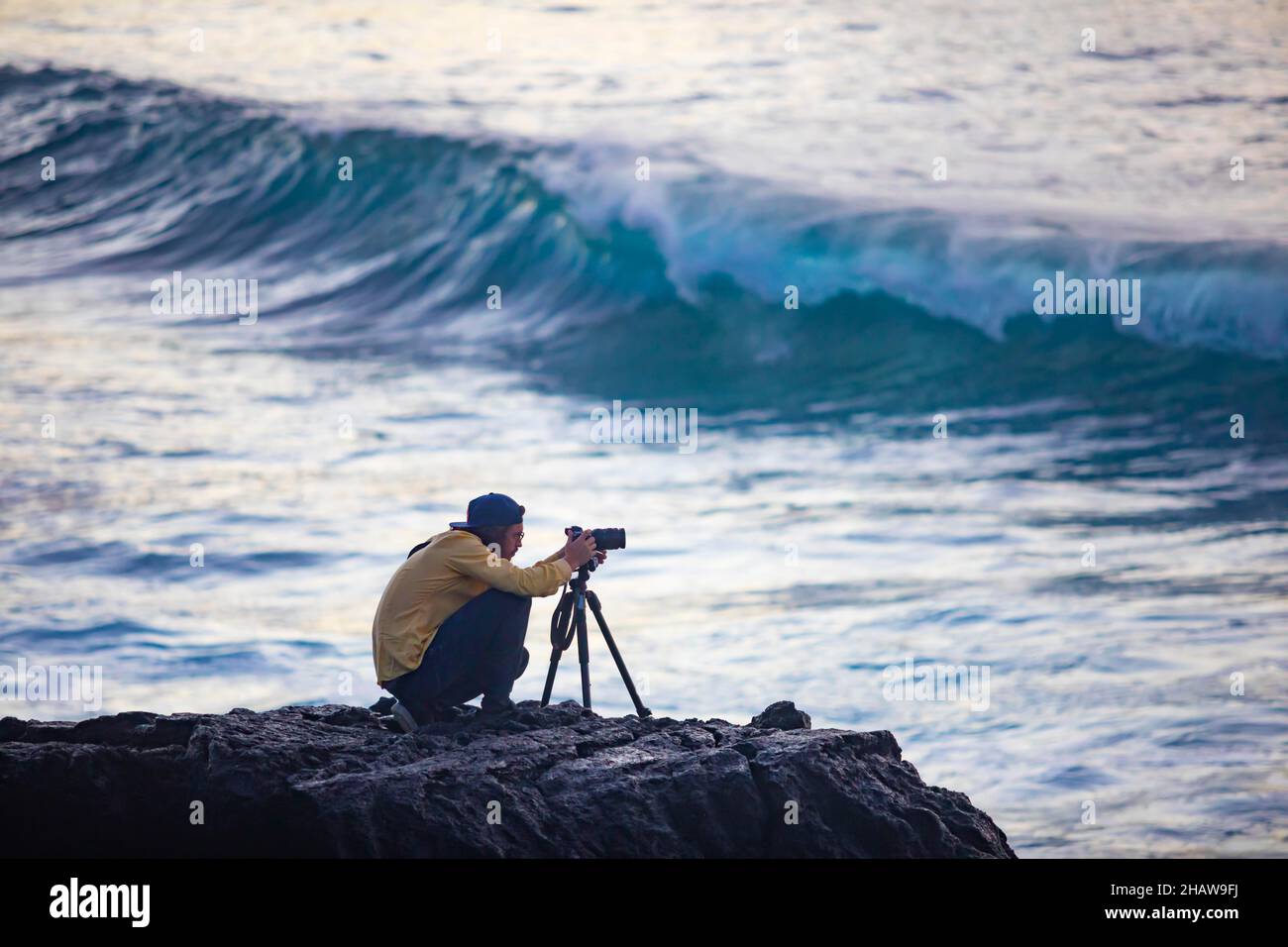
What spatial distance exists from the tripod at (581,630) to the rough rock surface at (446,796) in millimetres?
528

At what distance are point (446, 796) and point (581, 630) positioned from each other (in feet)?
3.47

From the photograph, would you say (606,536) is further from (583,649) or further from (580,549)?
(583,649)

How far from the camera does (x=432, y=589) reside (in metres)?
4.88

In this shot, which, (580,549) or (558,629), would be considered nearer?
(580,549)

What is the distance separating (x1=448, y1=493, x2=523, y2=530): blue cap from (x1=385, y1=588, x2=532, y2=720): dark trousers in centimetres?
22

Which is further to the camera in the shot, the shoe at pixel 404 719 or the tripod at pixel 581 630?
the tripod at pixel 581 630

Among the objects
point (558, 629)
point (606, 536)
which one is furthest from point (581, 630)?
point (606, 536)

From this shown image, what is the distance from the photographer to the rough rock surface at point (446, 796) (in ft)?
13.9

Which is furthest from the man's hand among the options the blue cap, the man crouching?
the blue cap

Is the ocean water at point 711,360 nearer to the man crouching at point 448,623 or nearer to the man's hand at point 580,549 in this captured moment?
the man's hand at point 580,549

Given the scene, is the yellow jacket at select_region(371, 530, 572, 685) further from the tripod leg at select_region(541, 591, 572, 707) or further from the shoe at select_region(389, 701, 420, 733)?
the tripod leg at select_region(541, 591, 572, 707)

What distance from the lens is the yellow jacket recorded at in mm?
4797

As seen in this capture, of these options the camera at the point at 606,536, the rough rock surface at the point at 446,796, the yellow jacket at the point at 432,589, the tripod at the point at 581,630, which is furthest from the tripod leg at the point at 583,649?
the rough rock surface at the point at 446,796

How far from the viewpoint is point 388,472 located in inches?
482
